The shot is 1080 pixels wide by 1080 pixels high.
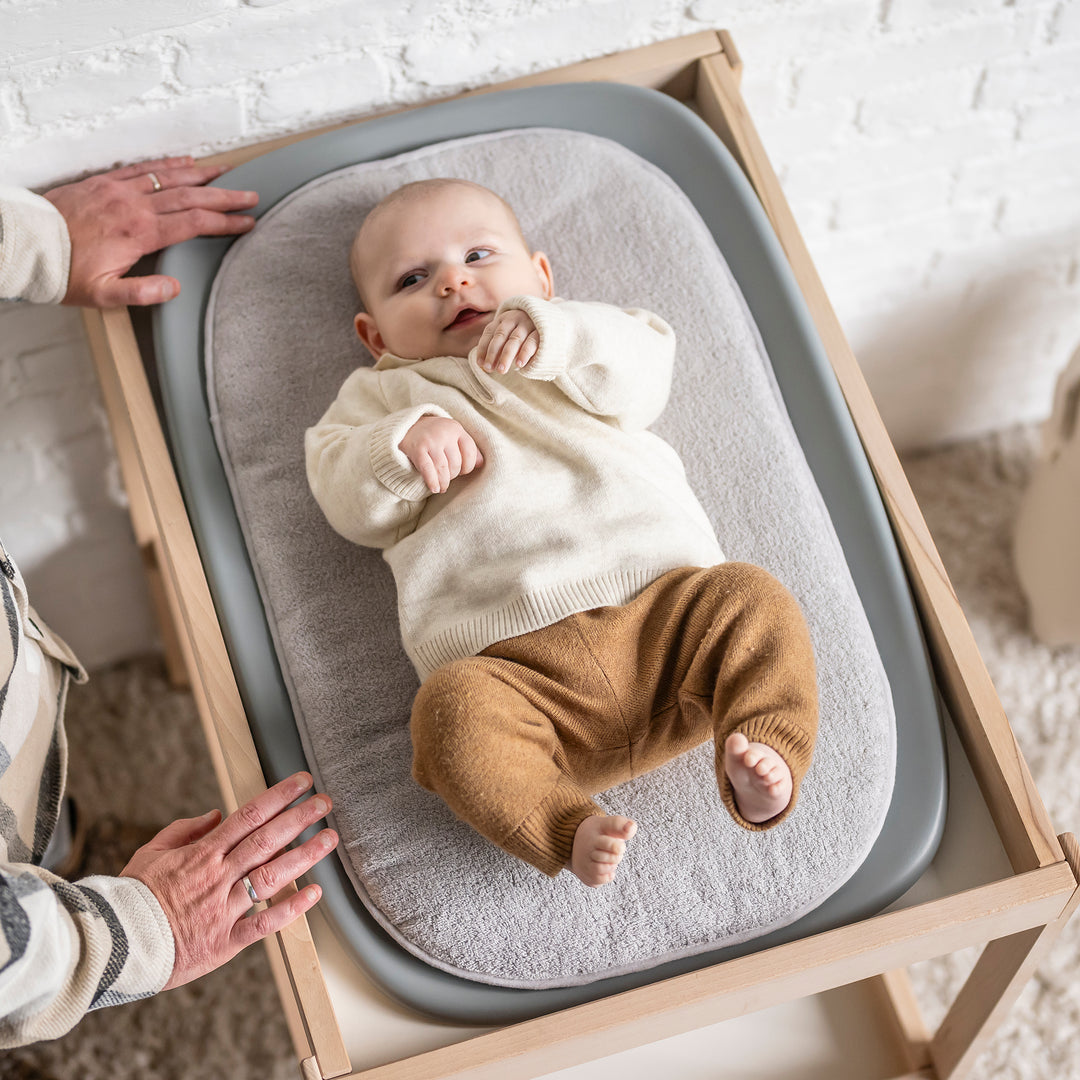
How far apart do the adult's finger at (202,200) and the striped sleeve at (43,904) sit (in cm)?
43

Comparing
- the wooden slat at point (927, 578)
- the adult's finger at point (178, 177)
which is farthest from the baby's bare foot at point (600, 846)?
the adult's finger at point (178, 177)

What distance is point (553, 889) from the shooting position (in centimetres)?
95

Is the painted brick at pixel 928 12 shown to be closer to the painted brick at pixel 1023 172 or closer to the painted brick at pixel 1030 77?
the painted brick at pixel 1030 77

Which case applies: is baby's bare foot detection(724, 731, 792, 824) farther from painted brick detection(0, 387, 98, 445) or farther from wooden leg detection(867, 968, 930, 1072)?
painted brick detection(0, 387, 98, 445)

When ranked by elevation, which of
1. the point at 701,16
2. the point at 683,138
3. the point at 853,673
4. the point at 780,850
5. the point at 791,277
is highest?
the point at 701,16

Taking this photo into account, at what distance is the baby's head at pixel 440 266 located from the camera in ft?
3.47

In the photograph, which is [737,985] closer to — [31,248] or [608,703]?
[608,703]

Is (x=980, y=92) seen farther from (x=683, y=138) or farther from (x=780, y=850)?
(x=780, y=850)

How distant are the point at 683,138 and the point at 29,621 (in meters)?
0.85

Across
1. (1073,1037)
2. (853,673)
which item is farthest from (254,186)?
(1073,1037)

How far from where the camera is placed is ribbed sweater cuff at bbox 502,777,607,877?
0.85 meters

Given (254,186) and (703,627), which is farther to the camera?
(254,186)

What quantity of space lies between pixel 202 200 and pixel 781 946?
0.92 m

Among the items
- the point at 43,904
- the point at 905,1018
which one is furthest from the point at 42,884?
the point at 905,1018
